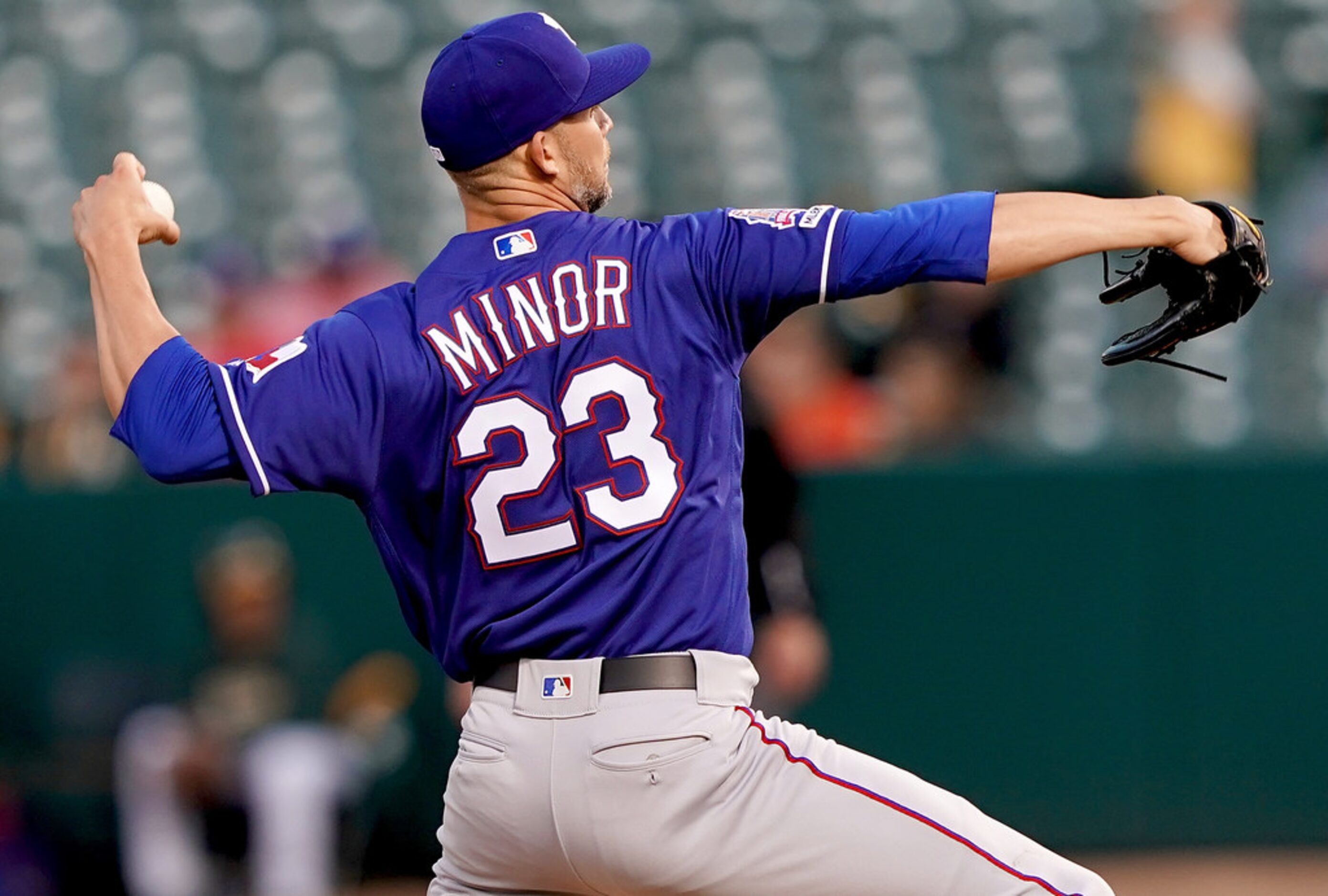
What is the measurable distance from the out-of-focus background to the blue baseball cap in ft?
7.57

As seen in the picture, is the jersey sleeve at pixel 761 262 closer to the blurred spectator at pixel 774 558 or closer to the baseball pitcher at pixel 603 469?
the baseball pitcher at pixel 603 469

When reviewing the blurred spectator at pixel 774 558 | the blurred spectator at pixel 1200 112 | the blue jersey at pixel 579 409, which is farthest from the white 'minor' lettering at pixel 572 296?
the blurred spectator at pixel 1200 112

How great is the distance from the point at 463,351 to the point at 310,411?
0.81ft

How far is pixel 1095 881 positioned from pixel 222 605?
445cm

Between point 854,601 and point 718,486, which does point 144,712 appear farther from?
point 718,486

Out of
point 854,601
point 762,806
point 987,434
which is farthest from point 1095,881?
point 987,434

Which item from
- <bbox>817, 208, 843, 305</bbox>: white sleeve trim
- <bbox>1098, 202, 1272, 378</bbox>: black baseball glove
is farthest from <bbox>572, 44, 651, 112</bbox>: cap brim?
<bbox>1098, 202, 1272, 378</bbox>: black baseball glove

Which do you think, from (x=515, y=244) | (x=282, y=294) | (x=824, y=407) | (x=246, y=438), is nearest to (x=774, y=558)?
(x=824, y=407)

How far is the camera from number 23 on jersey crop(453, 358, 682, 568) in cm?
281

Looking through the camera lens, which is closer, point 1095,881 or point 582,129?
point 1095,881

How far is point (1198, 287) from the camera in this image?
2.99 m

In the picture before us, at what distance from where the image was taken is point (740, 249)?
2.85m

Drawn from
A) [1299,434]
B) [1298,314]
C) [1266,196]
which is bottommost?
[1299,434]

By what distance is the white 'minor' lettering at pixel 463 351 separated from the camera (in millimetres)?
→ 2838
